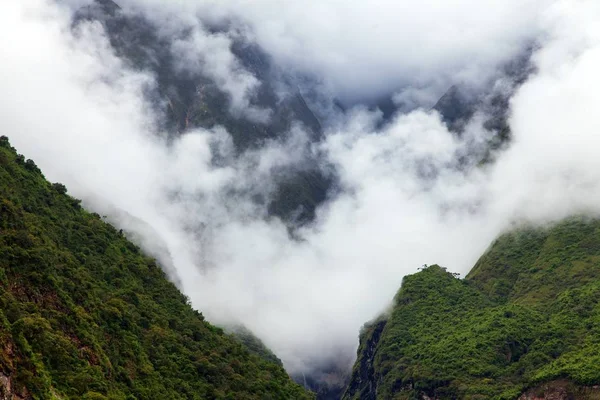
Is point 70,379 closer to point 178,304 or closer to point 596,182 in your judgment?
point 178,304

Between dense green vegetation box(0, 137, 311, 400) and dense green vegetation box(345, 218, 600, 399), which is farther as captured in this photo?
dense green vegetation box(345, 218, 600, 399)

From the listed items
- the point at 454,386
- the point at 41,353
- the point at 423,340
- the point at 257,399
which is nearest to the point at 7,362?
the point at 41,353

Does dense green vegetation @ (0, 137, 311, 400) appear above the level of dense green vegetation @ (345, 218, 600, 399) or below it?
below

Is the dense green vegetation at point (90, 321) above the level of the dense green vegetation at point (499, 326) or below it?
below

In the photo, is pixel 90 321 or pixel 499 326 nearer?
pixel 90 321

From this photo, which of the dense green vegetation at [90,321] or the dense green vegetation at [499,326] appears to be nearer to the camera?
the dense green vegetation at [90,321]
